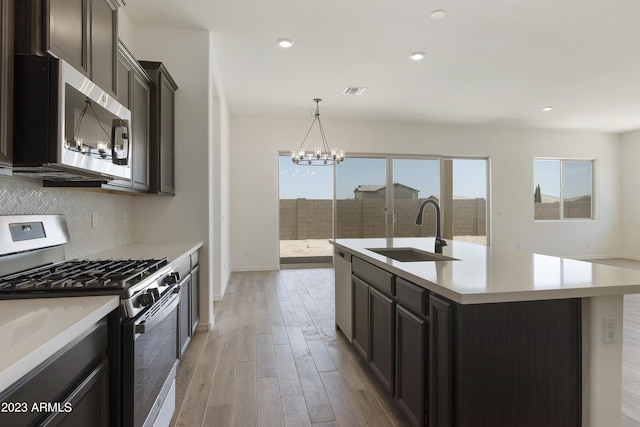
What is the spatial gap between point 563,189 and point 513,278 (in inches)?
317

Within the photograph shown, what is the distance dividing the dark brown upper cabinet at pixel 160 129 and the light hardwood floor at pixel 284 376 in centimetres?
143

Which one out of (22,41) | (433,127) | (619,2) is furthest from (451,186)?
(22,41)

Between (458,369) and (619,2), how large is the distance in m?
3.50

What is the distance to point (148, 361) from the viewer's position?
4.90ft

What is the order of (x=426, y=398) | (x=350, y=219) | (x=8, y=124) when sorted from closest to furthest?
(x=8, y=124) → (x=426, y=398) → (x=350, y=219)

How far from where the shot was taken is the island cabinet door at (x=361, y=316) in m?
2.45

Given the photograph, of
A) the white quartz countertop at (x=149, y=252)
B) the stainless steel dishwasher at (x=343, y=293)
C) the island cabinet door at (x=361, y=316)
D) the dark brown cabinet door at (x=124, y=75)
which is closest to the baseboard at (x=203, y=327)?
the white quartz countertop at (x=149, y=252)

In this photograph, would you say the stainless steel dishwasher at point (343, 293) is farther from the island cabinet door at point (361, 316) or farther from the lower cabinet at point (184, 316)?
the lower cabinet at point (184, 316)

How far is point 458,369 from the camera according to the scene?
142cm

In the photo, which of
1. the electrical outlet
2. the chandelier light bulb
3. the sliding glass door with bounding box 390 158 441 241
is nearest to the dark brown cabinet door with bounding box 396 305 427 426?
the electrical outlet

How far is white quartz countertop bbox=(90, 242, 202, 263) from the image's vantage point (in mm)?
2375

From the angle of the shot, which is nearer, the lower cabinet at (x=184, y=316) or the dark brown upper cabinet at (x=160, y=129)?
the lower cabinet at (x=184, y=316)

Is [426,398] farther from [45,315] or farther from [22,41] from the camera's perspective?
[22,41]

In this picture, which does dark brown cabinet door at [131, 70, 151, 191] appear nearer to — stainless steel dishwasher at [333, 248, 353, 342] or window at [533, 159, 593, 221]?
stainless steel dishwasher at [333, 248, 353, 342]
